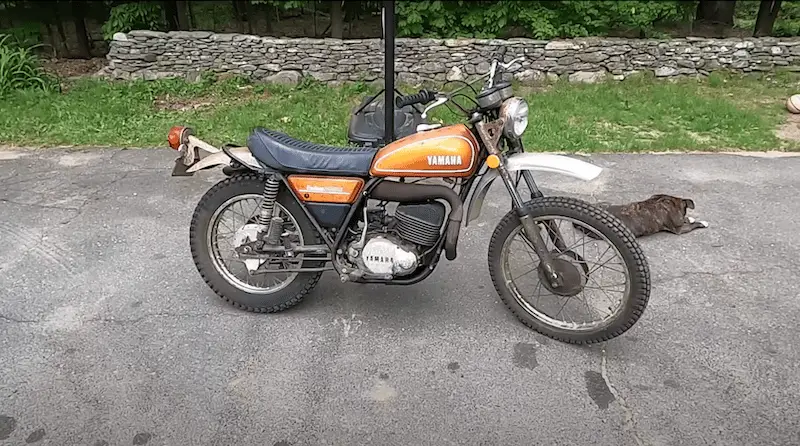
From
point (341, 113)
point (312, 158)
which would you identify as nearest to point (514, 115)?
point (312, 158)

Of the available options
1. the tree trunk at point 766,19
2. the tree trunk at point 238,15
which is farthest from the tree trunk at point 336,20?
the tree trunk at point 766,19

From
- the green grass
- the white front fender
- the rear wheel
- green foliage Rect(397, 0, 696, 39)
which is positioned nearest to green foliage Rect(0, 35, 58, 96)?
the green grass

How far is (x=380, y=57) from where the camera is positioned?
7566mm

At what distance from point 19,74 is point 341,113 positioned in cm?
349

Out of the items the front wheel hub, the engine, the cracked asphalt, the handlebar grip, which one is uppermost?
the handlebar grip

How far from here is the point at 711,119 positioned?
6164 millimetres

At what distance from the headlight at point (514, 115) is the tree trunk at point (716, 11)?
29.4ft

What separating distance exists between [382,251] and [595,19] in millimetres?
6459

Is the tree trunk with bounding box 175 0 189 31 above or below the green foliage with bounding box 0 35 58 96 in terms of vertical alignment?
above

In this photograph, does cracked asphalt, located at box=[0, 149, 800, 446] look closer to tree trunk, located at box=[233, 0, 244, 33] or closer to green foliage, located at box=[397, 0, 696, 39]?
green foliage, located at box=[397, 0, 696, 39]

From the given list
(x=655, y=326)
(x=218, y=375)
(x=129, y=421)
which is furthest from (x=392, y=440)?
(x=655, y=326)

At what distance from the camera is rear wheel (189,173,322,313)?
9.57 ft

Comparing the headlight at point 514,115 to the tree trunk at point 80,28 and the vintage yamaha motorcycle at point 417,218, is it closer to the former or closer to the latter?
the vintage yamaha motorcycle at point 417,218

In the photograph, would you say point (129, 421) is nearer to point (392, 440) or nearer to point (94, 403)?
point (94, 403)
